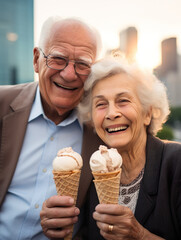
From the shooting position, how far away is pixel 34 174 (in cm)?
268

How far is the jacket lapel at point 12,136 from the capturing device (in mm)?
2568

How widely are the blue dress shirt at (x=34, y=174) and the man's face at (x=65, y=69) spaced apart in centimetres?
23

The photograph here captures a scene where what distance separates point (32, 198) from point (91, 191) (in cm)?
65

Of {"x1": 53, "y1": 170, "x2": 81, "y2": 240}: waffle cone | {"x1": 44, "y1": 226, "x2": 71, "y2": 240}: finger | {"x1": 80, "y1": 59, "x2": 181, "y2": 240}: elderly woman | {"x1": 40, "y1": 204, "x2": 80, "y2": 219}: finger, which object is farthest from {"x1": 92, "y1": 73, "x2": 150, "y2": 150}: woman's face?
{"x1": 44, "y1": 226, "x2": 71, "y2": 240}: finger

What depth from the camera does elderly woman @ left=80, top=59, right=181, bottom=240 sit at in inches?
85.7

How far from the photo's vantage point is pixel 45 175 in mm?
2646

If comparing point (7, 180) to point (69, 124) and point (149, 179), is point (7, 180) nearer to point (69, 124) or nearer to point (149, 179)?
point (69, 124)

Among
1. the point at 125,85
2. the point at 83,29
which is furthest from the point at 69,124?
the point at 83,29

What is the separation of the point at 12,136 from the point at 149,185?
63.0 inches

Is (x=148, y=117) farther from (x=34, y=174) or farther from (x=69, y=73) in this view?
(x=34, y=174)

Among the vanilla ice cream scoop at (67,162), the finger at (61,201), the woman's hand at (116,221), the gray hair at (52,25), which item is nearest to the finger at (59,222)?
the finger at (61,201)

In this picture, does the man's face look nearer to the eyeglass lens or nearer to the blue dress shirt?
the eyeglass lens

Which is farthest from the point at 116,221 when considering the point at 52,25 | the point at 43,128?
the point at 52,25

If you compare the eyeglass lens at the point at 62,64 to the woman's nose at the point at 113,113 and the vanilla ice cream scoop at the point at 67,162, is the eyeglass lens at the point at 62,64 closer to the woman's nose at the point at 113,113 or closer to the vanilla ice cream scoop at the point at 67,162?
the woman's nose at the point at 113,113
